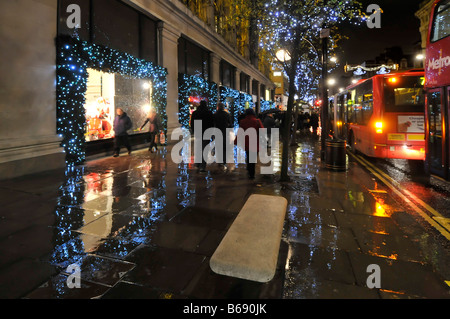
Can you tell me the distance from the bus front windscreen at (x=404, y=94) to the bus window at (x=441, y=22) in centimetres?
280

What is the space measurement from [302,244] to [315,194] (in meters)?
2.75

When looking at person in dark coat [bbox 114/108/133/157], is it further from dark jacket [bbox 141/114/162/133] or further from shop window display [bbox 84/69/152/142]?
dark jacket [bbox 141/114/162/133]

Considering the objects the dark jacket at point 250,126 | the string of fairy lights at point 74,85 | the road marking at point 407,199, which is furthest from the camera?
the string of fairy lights at point 74,85

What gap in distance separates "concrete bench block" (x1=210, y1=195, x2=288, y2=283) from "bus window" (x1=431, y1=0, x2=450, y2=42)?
5.97m

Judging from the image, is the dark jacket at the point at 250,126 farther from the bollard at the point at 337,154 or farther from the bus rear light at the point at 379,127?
the bus rear light at the point at 379,127

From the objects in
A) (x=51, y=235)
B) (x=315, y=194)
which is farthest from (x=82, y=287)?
(x=315, y=194)

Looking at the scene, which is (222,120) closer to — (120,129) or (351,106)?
(120,129)

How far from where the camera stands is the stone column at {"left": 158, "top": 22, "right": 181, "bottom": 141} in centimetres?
1384

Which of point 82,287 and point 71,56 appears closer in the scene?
point 82,287

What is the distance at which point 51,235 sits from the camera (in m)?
4.04

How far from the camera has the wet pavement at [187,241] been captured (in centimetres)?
293

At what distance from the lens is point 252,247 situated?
10.9ft

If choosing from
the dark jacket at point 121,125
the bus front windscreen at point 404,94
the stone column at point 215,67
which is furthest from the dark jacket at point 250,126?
the stone column at point 215,67
